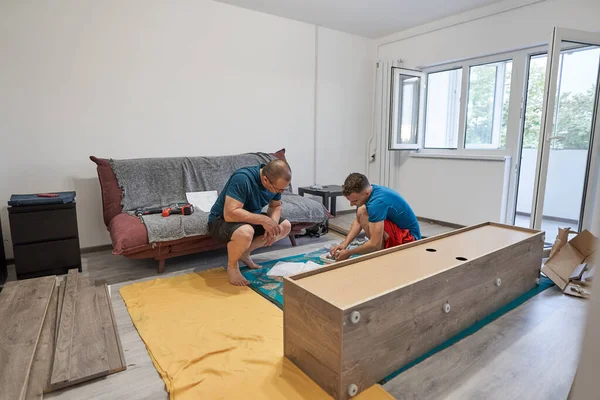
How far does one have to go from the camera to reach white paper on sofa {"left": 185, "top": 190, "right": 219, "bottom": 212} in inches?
128

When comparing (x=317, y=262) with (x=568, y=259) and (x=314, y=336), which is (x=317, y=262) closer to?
(x=314, y=336)

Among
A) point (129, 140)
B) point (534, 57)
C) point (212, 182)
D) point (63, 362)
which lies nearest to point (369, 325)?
point (63, 362)

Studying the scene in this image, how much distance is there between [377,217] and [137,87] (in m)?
2.56

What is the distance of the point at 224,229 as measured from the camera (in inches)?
98.3

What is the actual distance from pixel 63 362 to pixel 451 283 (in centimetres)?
176

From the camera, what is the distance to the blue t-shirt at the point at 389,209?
2.19 meters

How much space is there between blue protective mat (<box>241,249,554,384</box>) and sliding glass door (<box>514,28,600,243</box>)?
3.19 ft

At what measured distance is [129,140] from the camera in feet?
11.0

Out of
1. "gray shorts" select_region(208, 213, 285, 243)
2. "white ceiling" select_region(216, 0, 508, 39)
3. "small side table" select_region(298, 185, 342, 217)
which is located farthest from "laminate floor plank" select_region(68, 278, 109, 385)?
"white ceiling" select_region(216, 0, 508, 39)

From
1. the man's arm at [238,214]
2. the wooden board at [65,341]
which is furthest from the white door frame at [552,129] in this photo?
the wooden board at [65,341]

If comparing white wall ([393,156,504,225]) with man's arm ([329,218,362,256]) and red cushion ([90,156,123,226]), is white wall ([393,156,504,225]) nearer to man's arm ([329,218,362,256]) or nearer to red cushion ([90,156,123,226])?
man's arm ([329,218,362,256])

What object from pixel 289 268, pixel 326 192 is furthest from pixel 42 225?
pixel 326 192

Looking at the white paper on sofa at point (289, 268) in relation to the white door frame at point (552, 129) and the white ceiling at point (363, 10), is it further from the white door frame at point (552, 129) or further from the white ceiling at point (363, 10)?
the white ceiling at point (363, 10)

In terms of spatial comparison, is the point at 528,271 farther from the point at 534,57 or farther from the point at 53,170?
the point at 53,170
